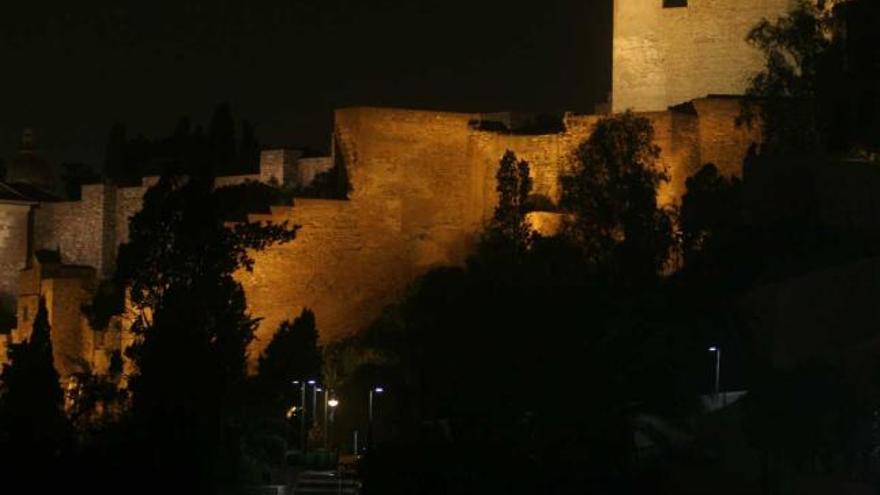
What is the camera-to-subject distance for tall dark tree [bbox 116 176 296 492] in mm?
54812

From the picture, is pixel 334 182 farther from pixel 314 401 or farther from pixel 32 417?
pixel 32 417

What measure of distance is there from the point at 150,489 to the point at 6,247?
29667 millimetres

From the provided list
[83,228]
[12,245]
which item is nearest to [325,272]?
[83,228]

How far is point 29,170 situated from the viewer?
86.7 m

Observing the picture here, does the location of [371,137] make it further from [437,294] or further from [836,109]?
[836,109]

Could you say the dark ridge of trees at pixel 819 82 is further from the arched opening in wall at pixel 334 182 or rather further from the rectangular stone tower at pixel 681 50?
the arched opening in wall at pixel 334 182

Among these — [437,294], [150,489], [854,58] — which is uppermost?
[854,58]

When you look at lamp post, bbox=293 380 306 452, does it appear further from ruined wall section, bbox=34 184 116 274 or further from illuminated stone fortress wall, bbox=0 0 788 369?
ruined wall section, bbox=34 184 116 274

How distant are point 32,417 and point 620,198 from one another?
19722 millimetres

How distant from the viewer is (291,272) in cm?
7088

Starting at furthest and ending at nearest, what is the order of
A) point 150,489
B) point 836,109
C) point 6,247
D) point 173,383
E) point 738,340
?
point 6,247 → point 836,109 → point 738,340 → point 173,383 → point 150,489

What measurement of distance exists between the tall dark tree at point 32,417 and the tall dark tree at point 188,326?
151 cm

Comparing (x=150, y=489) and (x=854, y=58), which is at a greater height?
(x=854, y=58)

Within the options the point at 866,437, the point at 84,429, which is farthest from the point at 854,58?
the point at 84,429
